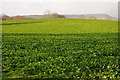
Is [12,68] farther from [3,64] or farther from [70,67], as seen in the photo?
[70,67]

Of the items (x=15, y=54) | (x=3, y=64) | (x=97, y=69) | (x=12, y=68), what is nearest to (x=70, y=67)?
(x=97, y=69)

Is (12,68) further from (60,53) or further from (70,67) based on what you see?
(60,53)

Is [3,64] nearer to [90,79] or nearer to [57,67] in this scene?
[57,67]

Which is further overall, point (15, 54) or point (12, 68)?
point (15, 54)

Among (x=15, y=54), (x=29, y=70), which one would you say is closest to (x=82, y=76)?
(x=29, y=70)

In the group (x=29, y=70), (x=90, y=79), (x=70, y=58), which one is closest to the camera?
(x=90, y=79)

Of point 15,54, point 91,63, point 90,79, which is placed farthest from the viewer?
point 15,54

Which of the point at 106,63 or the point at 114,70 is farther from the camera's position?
the point at 106,63

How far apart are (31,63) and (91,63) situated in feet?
11.1

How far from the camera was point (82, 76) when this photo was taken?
798 centimetres

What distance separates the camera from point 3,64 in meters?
9.91

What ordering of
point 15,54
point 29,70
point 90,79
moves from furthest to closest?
point 15,54 < point 29,70 < point 90,79

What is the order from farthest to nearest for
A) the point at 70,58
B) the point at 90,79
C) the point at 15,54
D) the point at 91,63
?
1. the point at 15,54
2. the point at 70,58
3. the point at 91,63
4. the point at 90,79

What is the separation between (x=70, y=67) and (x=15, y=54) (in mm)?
4712
